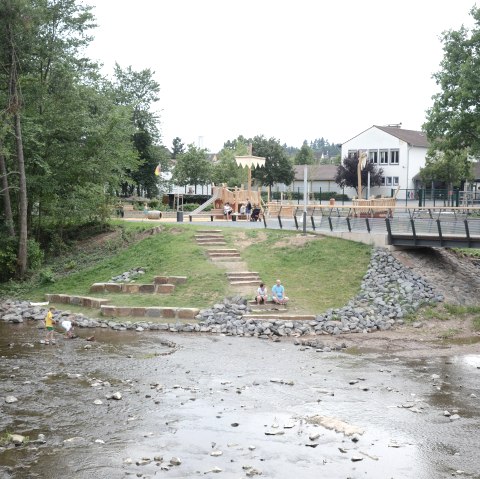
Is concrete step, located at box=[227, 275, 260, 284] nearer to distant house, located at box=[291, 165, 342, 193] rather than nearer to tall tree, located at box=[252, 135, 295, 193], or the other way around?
tall tree, located at box=[252, 135, 295, 193]

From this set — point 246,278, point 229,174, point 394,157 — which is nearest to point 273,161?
point 229,174

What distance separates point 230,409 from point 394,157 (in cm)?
6568

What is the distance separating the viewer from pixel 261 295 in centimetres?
2812

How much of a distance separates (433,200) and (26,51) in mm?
29722

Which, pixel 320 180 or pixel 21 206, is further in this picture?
pixel 320 180

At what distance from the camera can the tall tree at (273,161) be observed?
3108 inches

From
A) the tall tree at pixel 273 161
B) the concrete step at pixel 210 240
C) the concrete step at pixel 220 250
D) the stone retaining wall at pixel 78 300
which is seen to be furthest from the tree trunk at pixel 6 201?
the tall tree at pixel 273 161

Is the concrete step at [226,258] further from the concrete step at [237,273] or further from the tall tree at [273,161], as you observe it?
the tall tree at [273,161]

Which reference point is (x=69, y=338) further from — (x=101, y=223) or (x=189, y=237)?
(x=101, y=223)

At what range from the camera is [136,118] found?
231 feet

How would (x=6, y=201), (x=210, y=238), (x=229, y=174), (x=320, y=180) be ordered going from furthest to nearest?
(x=320, y=180)
(x=229, y=174)
(x=210, y=238)
(x=6, y=201)

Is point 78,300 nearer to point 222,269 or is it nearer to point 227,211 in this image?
point 222,269

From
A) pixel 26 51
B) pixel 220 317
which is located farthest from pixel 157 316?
pixel 26 51

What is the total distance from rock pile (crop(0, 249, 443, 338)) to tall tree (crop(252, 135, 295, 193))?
49186 millimetres
